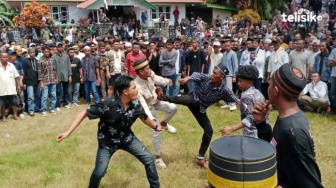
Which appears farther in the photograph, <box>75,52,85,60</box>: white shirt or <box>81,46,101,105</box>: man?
<box>75,52,85,60</box>: white shirt

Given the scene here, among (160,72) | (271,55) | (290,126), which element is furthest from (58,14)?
(290,126)

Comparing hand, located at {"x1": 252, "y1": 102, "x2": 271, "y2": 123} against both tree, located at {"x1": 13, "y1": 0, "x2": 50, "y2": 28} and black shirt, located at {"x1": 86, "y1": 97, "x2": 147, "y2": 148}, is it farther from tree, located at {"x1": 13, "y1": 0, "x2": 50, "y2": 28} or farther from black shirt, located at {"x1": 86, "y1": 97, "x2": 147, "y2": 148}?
tree, located at {"x1": 13, "y1": 0, "x2": 50, "y2": 28}

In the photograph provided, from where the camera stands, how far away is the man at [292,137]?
2350 mm

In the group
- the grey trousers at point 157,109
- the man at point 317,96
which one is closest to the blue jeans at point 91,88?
the grey trousers at point 157,109

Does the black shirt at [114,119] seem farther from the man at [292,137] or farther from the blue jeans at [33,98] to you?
the blue jeans at [33,98]

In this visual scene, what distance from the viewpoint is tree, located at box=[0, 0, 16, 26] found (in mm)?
23984

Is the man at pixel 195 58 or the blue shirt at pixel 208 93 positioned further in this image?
the man at pixel 195 58

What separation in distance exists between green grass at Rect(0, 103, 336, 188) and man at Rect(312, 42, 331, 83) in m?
1.10

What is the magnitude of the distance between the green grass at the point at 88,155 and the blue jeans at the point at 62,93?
1387 millimetres

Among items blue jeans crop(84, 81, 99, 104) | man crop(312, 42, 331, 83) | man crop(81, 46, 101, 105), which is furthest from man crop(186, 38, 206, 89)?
man crop(312, 42, 331, 83)

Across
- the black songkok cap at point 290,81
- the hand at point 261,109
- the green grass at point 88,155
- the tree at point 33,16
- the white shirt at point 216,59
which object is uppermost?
the tree at point 33,16

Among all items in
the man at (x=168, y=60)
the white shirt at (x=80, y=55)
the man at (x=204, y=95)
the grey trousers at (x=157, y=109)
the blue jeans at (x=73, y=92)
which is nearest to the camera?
the man at (x=204, y=95)

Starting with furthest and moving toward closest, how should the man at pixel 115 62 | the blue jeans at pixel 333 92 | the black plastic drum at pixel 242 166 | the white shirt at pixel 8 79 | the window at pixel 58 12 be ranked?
the window at pixel 58 12 < the man at pixel 115 62 < the blue jeans at pixel 333 92 < the white shirt at pixel 8 79 < the black plastic drum at pixel 242 166

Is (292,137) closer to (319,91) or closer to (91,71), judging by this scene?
(319,91)
